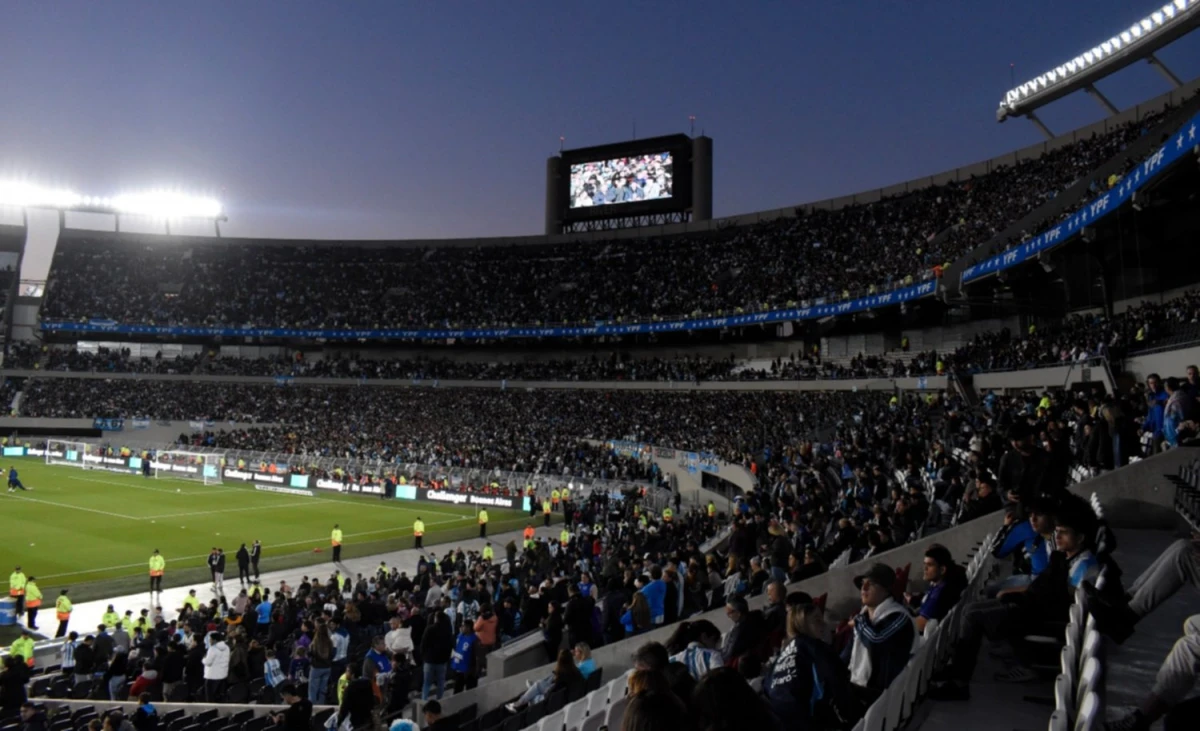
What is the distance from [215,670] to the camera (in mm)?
12477

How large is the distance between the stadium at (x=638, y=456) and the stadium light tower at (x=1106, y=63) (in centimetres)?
19

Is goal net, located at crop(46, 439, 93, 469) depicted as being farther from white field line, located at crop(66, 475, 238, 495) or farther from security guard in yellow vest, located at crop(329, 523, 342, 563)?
security guard in yellow vest, located at crop(329, 523, 342, 563)

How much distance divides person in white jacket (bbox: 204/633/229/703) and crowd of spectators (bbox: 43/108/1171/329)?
29.6m

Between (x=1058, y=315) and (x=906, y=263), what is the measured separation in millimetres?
9681

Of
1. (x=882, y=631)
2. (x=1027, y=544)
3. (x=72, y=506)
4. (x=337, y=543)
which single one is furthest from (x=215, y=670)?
(x=72, y=506)

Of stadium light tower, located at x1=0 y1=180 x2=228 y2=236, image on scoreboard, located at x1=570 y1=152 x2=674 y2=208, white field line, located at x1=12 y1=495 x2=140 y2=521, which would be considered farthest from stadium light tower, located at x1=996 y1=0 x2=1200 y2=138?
stadium light tower, located at x1=0 y1=180 x2=228 y2=236

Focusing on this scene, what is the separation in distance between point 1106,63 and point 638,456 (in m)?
26.5

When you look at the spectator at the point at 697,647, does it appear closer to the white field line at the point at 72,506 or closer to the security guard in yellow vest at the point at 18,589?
the security guard in yellow vest at the point at 18,589

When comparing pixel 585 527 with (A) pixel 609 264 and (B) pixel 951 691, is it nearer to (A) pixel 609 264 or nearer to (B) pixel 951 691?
(B) pixel 951 691

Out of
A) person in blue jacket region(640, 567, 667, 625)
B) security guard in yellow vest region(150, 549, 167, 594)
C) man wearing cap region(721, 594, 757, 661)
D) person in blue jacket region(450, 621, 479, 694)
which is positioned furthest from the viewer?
security guard in yellow vest region(150, 549, 167, 594)

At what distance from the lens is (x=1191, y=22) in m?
30.4

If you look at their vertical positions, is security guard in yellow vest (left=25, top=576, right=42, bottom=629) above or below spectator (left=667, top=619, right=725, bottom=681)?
below

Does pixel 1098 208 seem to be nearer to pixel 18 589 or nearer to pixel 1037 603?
pixel 1037 603

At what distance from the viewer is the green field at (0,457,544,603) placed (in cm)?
2522
